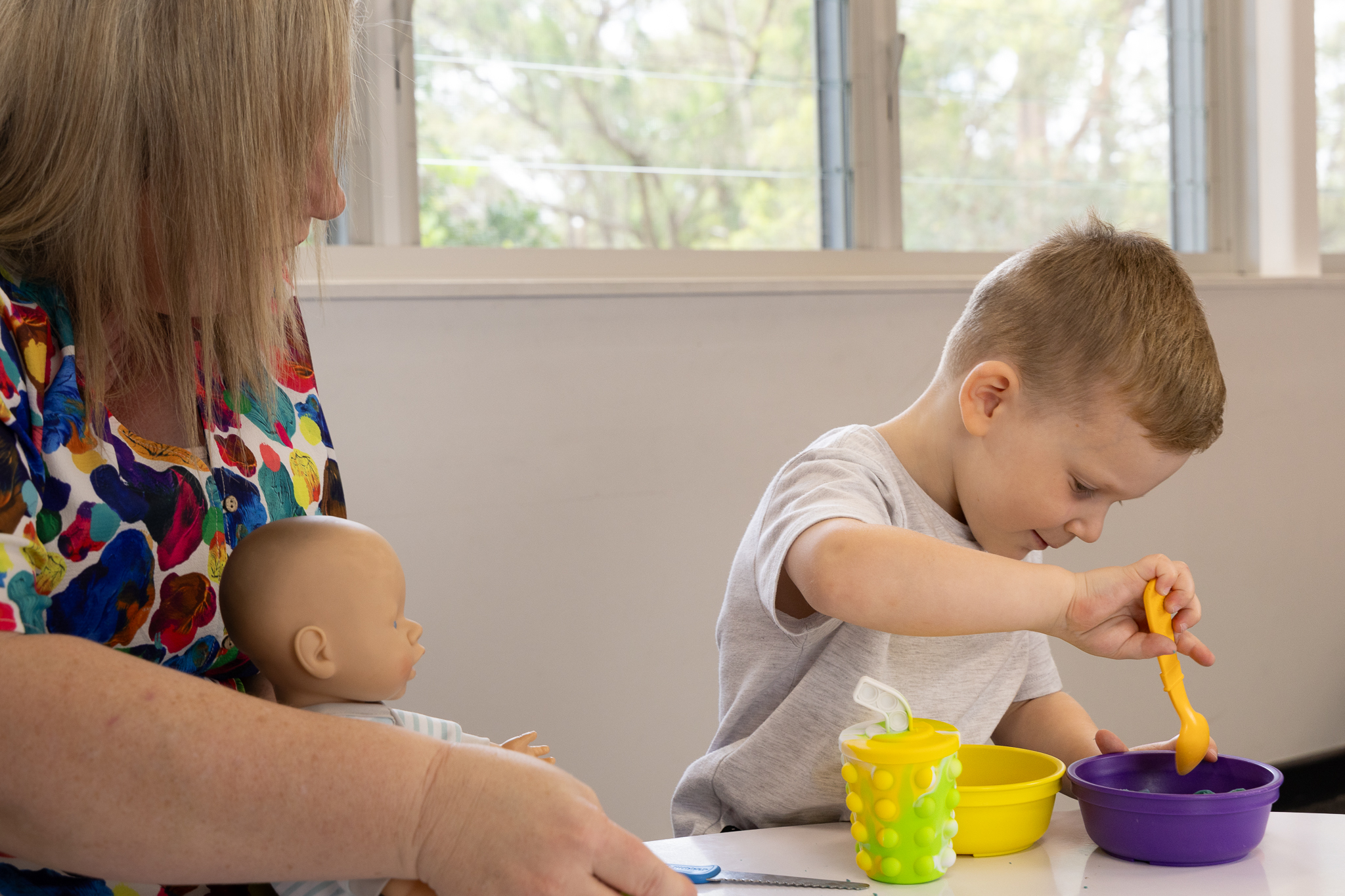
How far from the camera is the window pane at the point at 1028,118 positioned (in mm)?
2295

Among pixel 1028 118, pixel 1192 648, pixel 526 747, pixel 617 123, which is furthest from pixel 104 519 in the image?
pixel 1028 118

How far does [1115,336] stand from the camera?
3.20 feet

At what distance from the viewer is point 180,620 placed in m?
0.73

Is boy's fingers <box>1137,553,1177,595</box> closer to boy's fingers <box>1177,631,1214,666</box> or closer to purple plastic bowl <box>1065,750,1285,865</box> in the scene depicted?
boy's fingers <box>1177,631,1214,666</box>

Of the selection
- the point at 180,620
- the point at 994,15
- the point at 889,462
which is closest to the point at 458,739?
the point at 180,620

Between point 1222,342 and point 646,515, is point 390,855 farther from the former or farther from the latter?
point 1222,342

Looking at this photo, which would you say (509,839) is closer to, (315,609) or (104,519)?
(315,609)

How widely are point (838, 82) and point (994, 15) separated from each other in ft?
1.47

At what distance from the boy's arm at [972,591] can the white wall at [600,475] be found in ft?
2.96

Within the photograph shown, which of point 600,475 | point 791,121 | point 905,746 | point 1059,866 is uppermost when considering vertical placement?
point 791,121

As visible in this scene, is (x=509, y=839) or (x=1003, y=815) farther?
(x=1003, y=815)

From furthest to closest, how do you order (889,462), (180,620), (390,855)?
(889,462)
(180,620)
(390,855)

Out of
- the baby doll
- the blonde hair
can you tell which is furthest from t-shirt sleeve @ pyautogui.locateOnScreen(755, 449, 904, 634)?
the blonde hair

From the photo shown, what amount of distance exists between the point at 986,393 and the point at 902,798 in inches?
16.9
